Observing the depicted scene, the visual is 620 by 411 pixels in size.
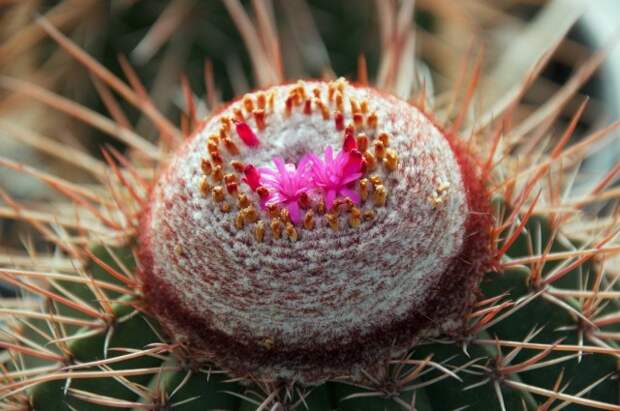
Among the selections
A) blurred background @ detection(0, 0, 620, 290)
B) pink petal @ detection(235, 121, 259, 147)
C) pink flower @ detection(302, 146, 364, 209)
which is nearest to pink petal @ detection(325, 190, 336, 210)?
pink flower @ detection(302, 146, 364, 209)

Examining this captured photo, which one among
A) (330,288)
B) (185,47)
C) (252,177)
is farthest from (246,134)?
(185,47)

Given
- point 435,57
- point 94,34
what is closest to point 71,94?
point 94,34

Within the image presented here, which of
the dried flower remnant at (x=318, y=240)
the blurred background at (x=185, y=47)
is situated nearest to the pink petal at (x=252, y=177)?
the dried flower remnant at (x=318, y=240)

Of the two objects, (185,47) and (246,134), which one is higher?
(246,134)

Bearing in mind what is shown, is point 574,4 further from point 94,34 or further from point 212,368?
point 212,368

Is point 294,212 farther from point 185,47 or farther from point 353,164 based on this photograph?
point 185,47

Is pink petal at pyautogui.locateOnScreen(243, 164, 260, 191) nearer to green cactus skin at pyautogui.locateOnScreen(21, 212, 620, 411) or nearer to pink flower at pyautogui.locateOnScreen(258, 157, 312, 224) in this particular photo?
pink flower at pyautogui.locateOnScreen(258, 157, 312, 224)
